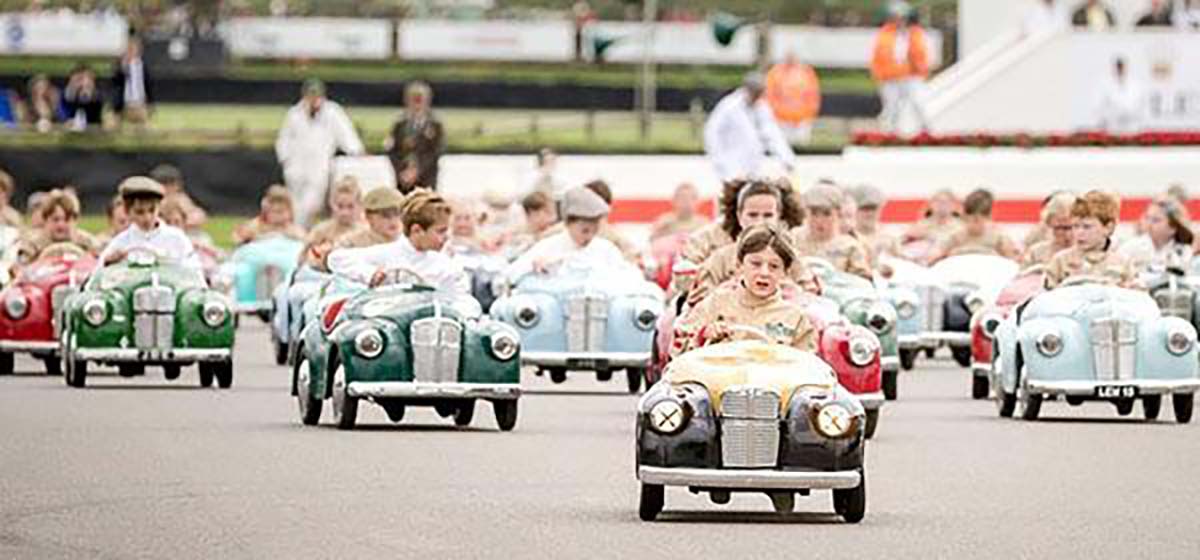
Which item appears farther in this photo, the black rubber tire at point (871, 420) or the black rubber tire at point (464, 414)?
the black rubber tire at point (464, 414)

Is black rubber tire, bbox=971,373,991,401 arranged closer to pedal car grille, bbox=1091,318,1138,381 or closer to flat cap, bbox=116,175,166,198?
pedal car grille, bbox=1091,318,1138,381

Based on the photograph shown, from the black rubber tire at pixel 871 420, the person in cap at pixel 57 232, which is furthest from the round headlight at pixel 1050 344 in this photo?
the person in cap at pixel 57 232

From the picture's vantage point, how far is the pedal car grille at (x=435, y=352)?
2133 cm

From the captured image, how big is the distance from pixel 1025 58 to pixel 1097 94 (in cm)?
141

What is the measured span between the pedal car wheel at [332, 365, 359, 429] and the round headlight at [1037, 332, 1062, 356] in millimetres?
4022

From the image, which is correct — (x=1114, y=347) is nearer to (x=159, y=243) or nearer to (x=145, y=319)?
(x=145, y=319)

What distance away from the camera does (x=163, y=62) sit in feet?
213

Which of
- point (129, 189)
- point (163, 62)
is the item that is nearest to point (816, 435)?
point (129, 189)

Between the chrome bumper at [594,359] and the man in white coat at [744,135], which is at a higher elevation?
the man in white coat at [744,135]

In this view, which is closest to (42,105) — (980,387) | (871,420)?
(980,387)

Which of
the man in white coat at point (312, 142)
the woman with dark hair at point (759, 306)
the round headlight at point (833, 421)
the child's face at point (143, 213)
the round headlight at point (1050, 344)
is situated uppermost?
the man in white coat at point (312, 142)

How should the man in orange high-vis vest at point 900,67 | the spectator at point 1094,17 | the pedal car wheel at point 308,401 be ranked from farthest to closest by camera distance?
the spectator at point 1094,17, the man in orange high-vis vest at point 900,67, the pedal car wheel at point 308,401

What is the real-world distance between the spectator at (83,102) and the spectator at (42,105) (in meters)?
0.20

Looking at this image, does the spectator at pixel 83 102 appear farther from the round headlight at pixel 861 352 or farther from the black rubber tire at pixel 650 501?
the black rubber tire at pixel 650 501
